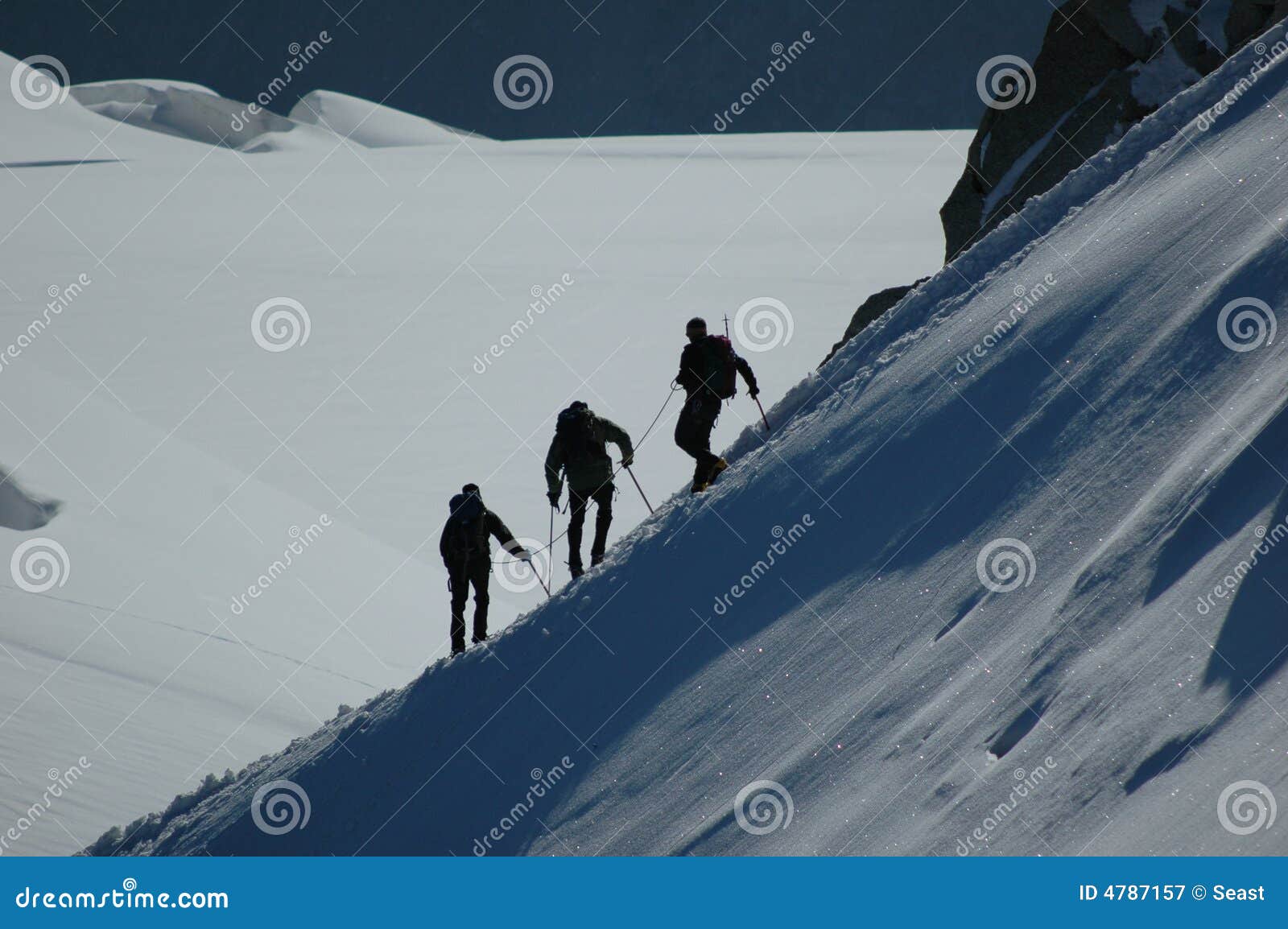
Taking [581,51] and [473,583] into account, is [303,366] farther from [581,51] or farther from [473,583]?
[581,51]

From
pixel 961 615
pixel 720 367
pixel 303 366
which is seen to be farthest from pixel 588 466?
pixel 303 366

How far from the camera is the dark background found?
349ft

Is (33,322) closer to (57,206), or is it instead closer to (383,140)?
(57,206)

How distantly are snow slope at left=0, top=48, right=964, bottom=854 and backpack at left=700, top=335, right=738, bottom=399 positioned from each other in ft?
21.9

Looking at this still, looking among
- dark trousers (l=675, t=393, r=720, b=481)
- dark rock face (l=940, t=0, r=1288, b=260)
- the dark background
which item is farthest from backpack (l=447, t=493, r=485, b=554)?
the dark background

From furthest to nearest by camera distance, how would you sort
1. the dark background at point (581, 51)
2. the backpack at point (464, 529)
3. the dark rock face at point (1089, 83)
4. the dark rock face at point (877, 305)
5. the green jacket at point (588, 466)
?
the dark background at point (581, 51)
the dark rock face at point (877, 305)
the dark rock face at point (1089, 83)
the backpack at point (464, 529)
the green jacket at point (588, 466)

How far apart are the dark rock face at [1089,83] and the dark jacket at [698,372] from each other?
4.14 metres

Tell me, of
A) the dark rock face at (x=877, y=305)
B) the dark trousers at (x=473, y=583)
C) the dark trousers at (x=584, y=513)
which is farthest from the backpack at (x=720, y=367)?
the dark rock face at (x=877, y=305)

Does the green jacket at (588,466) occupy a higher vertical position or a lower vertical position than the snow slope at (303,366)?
lower

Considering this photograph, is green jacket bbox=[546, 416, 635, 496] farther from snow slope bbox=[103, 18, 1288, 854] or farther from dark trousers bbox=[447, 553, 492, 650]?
dark trousers bbox=[447, 553, 492, 650]

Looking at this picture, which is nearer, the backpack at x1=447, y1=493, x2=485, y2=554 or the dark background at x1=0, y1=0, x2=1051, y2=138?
the backpack at x1=447, y1=493, x2=485, y2=554

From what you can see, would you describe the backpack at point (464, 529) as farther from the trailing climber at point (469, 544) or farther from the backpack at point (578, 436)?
the backpack at point (578, 436)

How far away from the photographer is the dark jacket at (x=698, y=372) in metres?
9.54

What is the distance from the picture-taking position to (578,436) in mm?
9258
